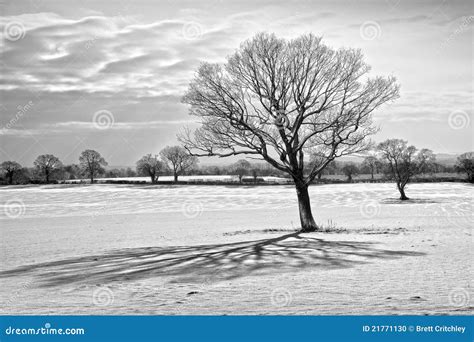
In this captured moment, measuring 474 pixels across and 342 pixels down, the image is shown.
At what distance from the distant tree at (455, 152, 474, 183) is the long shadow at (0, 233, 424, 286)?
6017 centimetres

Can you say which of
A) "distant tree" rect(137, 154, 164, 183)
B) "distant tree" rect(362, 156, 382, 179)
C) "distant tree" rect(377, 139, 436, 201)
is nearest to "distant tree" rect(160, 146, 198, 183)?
"distant tree" rect(137, 154, 164, 183)

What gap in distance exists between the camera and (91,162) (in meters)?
90.4

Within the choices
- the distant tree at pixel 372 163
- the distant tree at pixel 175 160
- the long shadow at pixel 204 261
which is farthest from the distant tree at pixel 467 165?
the long shadow at pixel 204 261

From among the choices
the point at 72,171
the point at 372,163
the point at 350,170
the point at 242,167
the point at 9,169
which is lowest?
the point at 350,170

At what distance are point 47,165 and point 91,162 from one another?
8651 millimetres

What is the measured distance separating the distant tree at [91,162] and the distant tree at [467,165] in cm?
6401

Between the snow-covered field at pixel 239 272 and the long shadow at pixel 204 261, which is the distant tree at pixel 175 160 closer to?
the snow-covered field at pixel 239 272

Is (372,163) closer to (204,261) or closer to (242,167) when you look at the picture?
(242,167)

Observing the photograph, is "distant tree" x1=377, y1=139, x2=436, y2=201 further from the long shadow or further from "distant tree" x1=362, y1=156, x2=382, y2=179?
the long shadow

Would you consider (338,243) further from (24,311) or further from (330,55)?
(24,311)

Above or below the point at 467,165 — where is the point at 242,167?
above

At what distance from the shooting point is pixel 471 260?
1325 centimetres

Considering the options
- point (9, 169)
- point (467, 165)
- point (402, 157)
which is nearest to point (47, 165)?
point (9, 169)

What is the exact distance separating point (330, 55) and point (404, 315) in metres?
15.6
